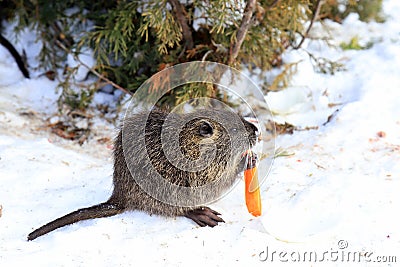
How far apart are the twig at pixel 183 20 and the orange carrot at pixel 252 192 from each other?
156 cm

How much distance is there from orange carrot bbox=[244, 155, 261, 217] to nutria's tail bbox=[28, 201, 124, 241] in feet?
2.30

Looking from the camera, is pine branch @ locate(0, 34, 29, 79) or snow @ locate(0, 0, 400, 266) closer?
snow @ locate(0, 0, 400, 266)

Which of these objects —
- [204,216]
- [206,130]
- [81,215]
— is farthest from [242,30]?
[81,215]

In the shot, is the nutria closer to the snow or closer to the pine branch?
the snow

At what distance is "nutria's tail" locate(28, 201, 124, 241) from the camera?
2.97 m

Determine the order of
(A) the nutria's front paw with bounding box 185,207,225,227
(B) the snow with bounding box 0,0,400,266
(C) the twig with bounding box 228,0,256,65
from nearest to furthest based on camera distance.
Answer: (B) the snow with bounding box 0,0,400,266 → (A) the nutria's front paw with bounding box 185,207,225,227 → (C) the twig with bounding box 228,0,256,65

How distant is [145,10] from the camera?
4328 mm

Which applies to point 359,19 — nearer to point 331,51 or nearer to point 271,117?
point 331,51

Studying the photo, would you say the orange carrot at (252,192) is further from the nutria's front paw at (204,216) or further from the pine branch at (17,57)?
the pine branch at (17,57)

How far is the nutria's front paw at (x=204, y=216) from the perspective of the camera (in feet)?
10.1

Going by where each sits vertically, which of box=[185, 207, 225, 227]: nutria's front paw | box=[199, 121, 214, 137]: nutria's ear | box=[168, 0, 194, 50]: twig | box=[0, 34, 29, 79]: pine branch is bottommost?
box=[0, 34, 29, 79]: pine branch

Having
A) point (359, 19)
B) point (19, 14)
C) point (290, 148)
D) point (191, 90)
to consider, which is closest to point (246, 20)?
point (191, 90)

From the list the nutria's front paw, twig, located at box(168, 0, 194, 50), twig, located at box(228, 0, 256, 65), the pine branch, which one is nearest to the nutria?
the nutria's front paw

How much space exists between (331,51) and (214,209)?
2.79 meters
